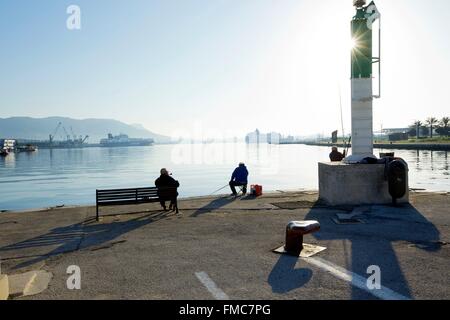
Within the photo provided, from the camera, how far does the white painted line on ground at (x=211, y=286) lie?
18.1ft

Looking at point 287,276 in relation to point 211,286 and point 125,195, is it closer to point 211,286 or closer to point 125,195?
point 211,286

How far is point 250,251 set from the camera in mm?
7918

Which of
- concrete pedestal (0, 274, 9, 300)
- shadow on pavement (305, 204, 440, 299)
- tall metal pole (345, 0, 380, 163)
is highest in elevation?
tall metal pole (345, 0, 380, 163)

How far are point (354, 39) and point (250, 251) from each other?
10.6 m

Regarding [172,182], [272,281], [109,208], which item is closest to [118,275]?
[272,281]

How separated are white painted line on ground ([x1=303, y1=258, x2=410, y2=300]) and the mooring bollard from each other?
49 centimetres

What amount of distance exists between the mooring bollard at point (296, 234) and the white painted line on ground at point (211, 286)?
6.74ft

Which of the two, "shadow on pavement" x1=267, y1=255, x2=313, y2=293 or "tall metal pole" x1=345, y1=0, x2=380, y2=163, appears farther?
"tall metal pole" x1=345, y1=0, x2=380, y2=163

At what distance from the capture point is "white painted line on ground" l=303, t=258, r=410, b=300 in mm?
5410

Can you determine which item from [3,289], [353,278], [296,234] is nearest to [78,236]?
[3,289]

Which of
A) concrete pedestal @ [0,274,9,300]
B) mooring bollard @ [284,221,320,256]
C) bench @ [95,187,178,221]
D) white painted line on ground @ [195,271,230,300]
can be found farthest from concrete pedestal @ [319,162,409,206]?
concrete pedestal @ [0,274,9,300]

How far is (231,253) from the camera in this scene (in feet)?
25.6

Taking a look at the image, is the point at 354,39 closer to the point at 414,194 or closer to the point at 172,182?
the point at 414,194

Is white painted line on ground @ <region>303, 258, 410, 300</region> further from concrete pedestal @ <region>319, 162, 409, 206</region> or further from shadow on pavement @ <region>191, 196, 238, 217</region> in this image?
concrete pedestal @ <region>319, 162, 409, 206</region>
